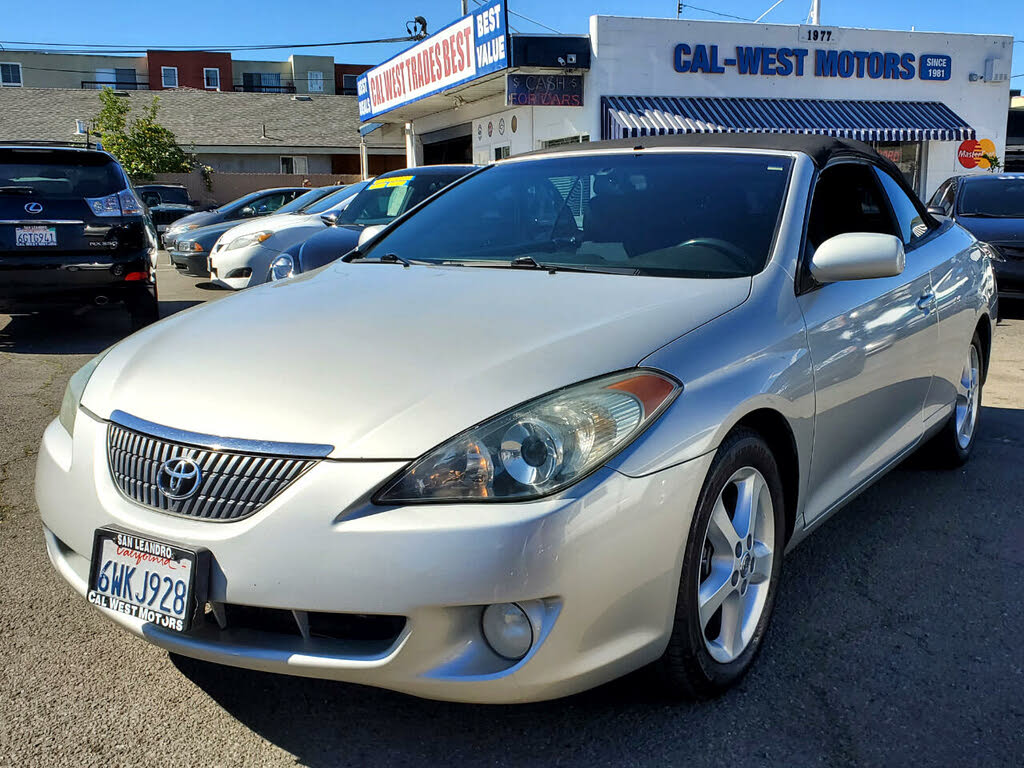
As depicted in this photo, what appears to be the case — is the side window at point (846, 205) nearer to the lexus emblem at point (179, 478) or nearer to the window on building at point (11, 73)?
the lexus emblem at point (179, 478)

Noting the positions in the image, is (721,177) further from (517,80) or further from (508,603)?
(517,80)

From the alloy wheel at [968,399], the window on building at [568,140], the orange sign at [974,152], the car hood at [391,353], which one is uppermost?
the window on building at [568,140]

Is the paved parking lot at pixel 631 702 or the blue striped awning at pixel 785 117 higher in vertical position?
the blue striped awning at pixel 785 117

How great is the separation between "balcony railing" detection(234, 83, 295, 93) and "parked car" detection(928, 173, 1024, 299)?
5241 centimetres

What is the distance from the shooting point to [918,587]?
3227 mm

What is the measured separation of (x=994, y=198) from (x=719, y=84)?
28.3 ft

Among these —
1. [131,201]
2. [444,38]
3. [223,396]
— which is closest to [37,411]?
[131,201]

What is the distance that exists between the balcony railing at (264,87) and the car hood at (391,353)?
5879 cm

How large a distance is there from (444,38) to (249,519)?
17.9 m

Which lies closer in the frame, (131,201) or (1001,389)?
(1001,389)

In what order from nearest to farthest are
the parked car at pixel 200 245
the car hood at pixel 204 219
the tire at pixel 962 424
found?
the tire at pixel 962 424 → the parked car at pixel 200 245 → the car hood at pixel 204 219

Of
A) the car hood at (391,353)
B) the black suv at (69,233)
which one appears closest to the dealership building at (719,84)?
the black suv at (69,233)

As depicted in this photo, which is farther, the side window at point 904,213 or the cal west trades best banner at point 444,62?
the cal west trades best banner at point 444,62

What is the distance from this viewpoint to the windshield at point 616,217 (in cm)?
303
